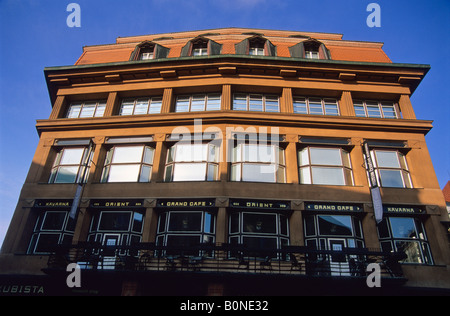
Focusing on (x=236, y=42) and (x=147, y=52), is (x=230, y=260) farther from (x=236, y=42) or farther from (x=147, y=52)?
(x=147, y=52)

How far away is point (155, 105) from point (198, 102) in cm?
290

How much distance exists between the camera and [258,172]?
1570 centimetres

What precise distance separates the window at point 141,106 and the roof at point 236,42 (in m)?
3.63

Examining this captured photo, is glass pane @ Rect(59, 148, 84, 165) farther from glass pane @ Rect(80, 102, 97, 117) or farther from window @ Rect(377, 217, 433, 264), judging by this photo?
window @ Rect(377, 217, 433, 264)

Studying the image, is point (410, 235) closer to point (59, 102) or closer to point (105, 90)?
point (105, 90)

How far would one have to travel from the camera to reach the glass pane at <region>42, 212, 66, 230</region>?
15344 millimetres

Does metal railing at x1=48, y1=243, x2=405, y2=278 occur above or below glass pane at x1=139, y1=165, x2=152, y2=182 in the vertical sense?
below

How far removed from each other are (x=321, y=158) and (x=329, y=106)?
4.19 metres

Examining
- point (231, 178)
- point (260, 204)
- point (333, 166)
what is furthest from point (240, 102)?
point (260, 204)

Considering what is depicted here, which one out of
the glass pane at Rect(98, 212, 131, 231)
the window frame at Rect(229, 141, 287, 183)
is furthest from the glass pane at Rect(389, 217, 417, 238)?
the glass pane at Rect(98, 212, 131, 231)

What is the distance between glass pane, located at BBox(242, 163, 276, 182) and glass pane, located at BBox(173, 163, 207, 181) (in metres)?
2.30

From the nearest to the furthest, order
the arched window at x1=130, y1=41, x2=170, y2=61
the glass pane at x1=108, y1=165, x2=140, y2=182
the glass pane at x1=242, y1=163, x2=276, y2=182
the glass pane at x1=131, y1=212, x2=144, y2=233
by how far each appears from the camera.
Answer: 1. the glass pane at x1=131, y1=212, x2=144, y2=233
2. the glass pane at x1=242, y1=163, x2=276, y2=182
3. the glass pane at x1=108, y1=165, x2=140, y2=182
4. the arched window at x1=130, y1=41, x2=170, y2=61
